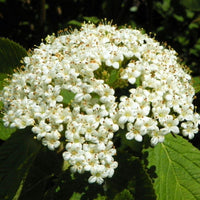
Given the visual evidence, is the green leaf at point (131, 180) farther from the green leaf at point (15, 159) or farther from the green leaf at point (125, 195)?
the green leaf at point (15, 159)

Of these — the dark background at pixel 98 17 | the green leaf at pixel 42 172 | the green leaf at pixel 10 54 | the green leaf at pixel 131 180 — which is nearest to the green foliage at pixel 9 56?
the green leaf at pixel 10 54

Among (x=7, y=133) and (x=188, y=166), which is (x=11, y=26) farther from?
(x=188, y=166)

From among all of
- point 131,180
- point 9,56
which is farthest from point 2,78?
point 131,180

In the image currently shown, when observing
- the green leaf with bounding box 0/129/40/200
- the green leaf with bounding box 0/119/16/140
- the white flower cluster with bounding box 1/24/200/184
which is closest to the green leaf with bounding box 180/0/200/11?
the white flower cluster with bounding box 1/24/200/184

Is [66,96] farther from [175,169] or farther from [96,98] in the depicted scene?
[175,169]

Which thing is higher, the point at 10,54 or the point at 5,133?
the point at 10,54

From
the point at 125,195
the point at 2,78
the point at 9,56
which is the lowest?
the point at 125,195
